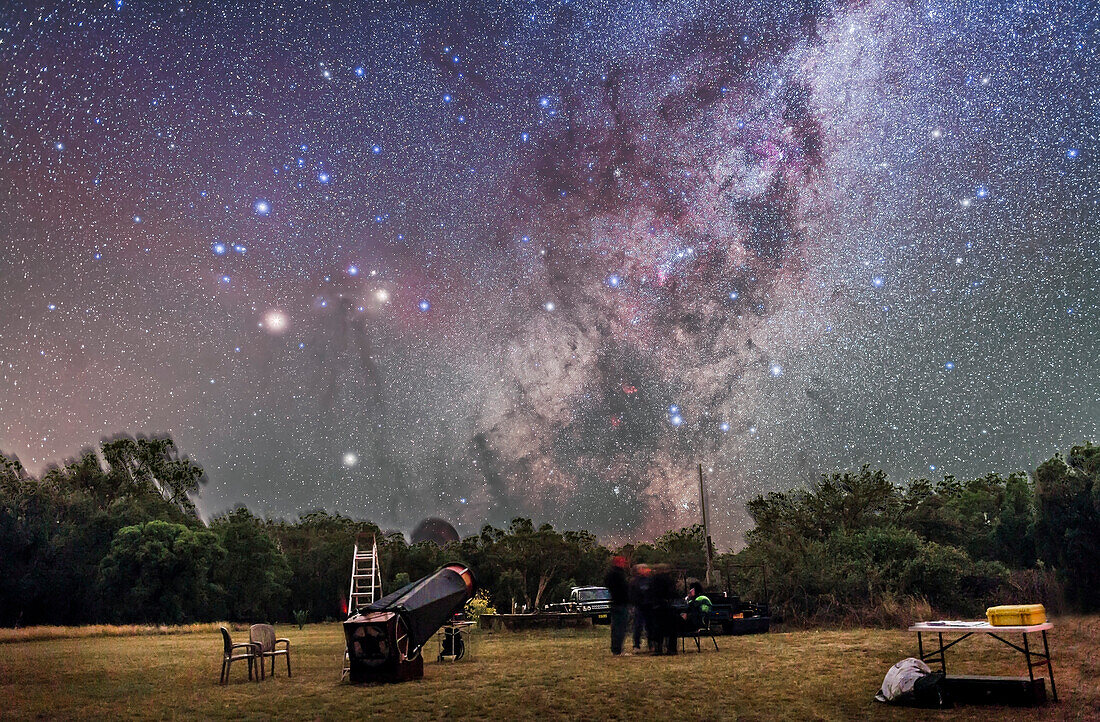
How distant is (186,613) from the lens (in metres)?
44.0

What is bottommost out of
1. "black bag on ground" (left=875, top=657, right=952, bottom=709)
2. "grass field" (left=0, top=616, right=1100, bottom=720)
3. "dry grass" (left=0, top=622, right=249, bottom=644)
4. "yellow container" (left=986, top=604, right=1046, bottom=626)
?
"dry grass" (left=0, top=622, right=249, bottom=644)

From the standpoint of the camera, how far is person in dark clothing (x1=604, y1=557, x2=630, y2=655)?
16.2m

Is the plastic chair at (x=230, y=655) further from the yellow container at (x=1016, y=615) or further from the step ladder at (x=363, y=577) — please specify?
the yellow container at (x=1016, y=615)

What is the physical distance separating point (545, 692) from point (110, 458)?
61.8 meters

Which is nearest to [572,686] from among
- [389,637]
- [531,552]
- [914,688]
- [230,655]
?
[389,637]

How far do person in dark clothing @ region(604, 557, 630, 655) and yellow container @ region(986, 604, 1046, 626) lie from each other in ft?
28.1

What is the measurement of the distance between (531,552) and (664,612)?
39.7 m

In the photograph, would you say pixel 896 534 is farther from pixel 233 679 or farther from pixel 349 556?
pixel 349 556

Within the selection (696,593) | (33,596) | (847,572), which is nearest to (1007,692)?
(696,593)

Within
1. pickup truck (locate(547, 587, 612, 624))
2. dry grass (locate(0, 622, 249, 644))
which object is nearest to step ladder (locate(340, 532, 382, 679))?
pickup truck (locate(547, 587, 612, 624))

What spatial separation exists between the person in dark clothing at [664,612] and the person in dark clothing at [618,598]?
0.68 m

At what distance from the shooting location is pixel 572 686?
1151 centimetres

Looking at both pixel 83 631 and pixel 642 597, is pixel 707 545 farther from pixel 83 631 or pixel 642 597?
pixel 83 631

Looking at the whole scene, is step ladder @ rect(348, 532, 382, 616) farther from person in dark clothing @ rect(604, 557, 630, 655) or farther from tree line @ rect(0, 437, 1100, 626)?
tree line @ rect(0, 437, 1100, 626)
